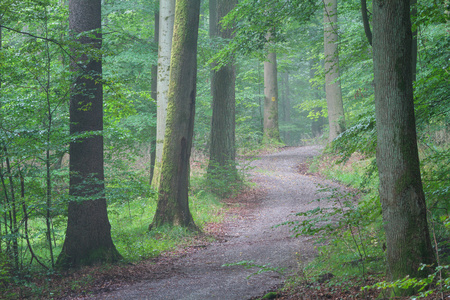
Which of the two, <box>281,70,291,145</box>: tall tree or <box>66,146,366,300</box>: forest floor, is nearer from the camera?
<box>66,146,366,300</box>: forest floor

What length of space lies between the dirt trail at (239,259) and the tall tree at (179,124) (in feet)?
4.42

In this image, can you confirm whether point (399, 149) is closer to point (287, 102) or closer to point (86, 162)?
point (86, 162)

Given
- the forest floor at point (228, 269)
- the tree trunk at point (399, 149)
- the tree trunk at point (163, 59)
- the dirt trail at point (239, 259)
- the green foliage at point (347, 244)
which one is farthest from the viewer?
the tree trunk at point (163, 59)

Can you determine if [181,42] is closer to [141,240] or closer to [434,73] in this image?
[141,240]

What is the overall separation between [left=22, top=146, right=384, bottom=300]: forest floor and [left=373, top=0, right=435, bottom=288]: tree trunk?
33.0 inches

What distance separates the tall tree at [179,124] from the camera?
8973 mm

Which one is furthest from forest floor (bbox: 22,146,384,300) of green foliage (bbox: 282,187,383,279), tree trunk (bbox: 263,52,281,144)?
tree trunk (bbox: 263,52,281,144)

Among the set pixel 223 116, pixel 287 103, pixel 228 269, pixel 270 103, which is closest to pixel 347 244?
pixel 228 269

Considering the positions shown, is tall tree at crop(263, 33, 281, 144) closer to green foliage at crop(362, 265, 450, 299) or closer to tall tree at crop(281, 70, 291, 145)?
tall tree at crop(281, 70, 291, 145)

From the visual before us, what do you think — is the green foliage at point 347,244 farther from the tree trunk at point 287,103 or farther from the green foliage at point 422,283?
the tree trunk at point 287,103

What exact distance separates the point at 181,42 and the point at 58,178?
435 cm

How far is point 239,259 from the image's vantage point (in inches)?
281

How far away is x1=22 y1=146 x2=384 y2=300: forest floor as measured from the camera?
528 cm

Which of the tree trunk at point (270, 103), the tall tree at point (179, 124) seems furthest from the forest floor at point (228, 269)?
the tree trunk at point (270, 103)
